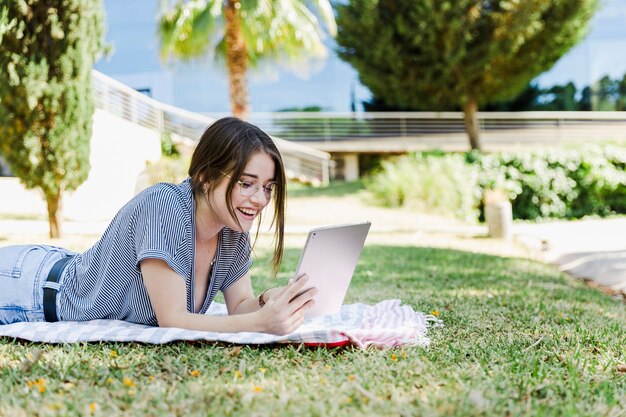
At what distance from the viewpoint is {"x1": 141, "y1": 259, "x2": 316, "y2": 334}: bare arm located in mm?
2766

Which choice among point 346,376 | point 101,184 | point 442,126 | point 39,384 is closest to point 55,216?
point 101,184

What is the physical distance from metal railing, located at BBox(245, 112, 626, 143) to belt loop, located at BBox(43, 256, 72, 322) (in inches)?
721

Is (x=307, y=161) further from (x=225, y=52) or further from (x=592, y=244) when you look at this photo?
(x=592, y=244)

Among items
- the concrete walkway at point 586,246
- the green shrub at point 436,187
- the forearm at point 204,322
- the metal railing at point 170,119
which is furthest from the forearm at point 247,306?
the green shrub at point 436,187

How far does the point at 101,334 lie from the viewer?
293 cm

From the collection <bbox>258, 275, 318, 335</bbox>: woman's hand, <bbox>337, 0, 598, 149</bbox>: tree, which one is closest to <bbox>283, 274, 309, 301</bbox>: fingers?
<bbox>258, 275, 318, 335</bbox>: woman's hand

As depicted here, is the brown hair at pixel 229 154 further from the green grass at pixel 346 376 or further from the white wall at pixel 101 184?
the white wall at pixel 101 184

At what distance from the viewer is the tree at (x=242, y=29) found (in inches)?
529

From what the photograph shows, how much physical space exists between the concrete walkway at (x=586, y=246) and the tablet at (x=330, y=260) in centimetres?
409

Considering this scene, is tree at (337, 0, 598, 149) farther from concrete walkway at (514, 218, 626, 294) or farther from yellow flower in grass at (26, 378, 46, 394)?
yellow flower in grass at (26, 378, 46, 394)

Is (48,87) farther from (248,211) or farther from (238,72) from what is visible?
(248,211)

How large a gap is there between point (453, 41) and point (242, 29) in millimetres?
5779

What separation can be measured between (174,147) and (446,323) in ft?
49.3

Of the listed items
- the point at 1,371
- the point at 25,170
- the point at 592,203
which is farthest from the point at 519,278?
the point at 592,203
